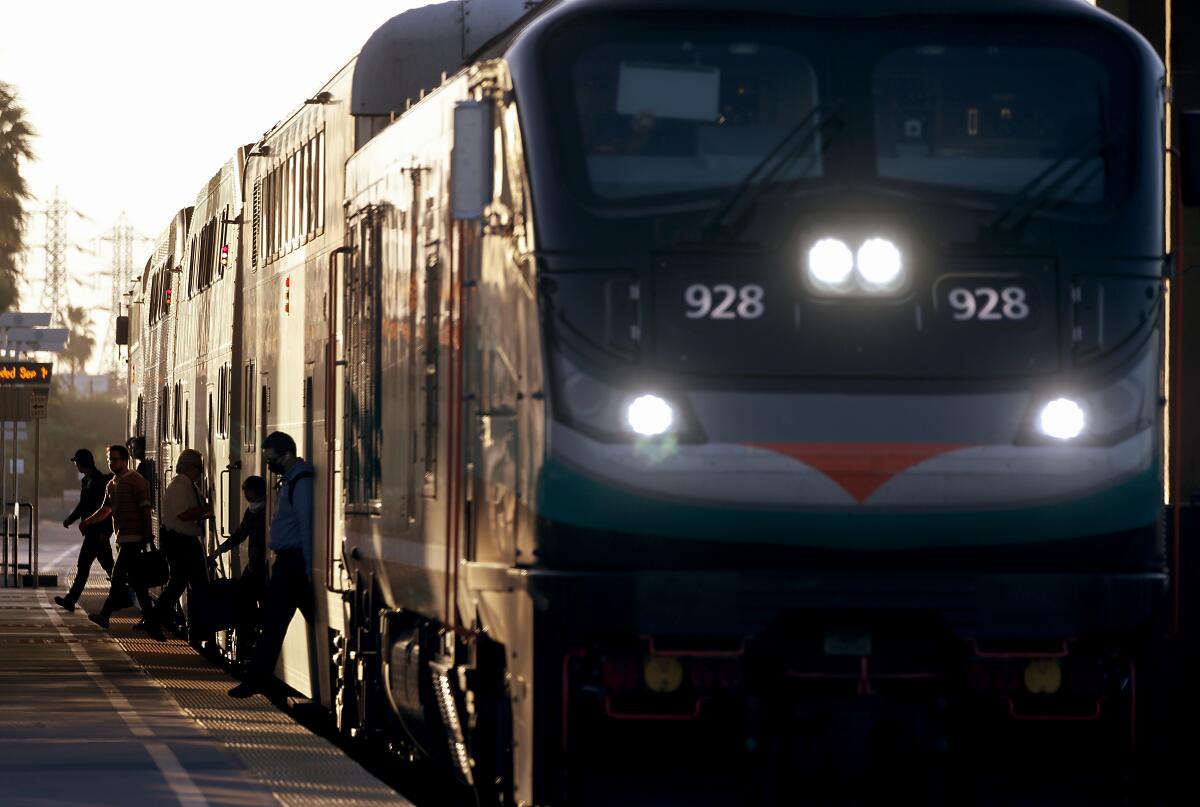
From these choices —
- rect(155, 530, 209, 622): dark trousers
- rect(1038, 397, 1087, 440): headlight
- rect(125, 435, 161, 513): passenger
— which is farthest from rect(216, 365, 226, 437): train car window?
rect(1038, 397, 1087, 440): headlight

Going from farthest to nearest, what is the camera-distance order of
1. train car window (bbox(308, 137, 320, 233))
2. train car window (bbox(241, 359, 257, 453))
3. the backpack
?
train car window (bbox(241, 359, 257, 453)), the backpack, train car window (bbox(308, 137, 320, 233))

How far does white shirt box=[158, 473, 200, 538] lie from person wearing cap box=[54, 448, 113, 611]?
19.1ft

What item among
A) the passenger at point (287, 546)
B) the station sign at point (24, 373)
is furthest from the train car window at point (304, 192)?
the station sign at point (24, 373)

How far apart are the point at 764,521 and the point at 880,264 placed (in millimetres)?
966

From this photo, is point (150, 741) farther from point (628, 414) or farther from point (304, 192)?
→ point (628, 414)

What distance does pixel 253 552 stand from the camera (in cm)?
1867

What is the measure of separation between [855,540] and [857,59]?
171cm

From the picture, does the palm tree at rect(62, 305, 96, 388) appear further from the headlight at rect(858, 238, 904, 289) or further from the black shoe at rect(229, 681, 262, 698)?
the headlight at rect(858, 238, 904, 289)

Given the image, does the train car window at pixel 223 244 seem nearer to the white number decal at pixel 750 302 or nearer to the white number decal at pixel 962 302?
the white number decal at pixel 750 302

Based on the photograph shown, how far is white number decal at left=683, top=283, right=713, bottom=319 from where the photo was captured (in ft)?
30.7

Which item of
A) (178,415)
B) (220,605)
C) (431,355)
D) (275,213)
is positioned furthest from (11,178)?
(431,355)

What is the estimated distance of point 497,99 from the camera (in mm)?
9930

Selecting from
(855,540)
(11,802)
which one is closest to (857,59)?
(855,540)

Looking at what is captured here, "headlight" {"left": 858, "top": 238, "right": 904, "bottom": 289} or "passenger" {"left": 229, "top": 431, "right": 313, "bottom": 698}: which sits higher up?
"headlight" {"left": 858, "top": 238, "right": 904, "bottom": 289}
